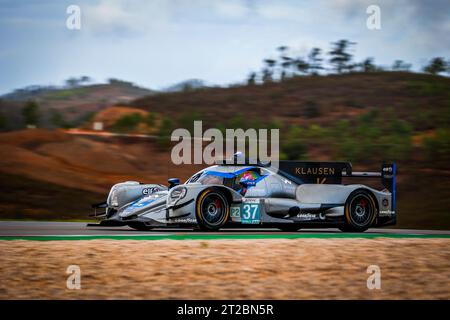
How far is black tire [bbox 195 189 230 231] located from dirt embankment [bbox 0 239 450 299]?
5.22ft

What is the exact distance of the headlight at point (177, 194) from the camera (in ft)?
38.5

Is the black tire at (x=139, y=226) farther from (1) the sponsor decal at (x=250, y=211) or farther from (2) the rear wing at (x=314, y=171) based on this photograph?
(2) the rear wing at (x=314, y=171)

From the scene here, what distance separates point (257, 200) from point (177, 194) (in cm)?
138

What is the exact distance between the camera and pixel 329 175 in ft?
42.5

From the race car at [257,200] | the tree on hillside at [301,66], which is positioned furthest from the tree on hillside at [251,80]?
the race car at [257,200]

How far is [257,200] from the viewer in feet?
40.1

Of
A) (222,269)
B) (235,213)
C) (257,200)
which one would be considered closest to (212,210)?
(235,213)

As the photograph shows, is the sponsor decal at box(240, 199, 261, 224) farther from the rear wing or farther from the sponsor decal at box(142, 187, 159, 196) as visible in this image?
the sponsor decal at box(142, 187, 159, 196)

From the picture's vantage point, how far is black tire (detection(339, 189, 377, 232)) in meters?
12.8

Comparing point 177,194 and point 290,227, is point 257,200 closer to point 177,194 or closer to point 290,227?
point 290,227

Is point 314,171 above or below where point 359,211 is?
above

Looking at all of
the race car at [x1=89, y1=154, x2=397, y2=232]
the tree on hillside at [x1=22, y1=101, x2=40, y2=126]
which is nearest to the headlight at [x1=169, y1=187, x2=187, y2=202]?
the race car at [x1=89, y1=154, x2=397, y2=232]
